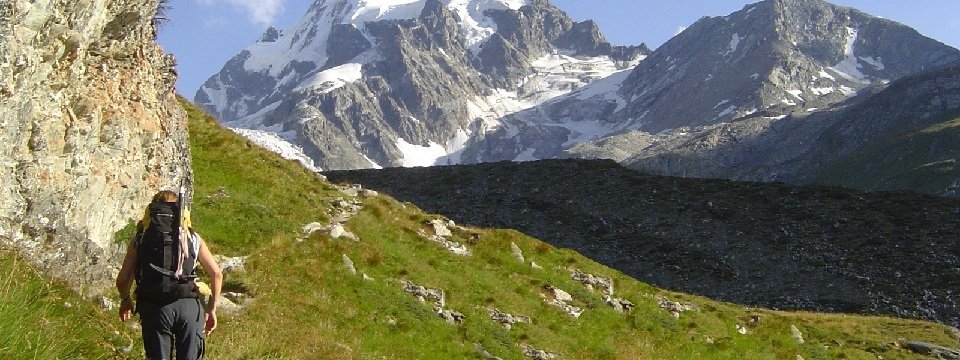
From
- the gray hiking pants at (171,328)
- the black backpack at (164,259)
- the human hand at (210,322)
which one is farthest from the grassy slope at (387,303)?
the human hand at (210,322)

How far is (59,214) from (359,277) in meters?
9.09

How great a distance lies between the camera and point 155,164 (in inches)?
698

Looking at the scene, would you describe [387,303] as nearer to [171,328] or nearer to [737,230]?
[171,328]

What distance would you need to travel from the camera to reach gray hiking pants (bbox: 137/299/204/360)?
937cm

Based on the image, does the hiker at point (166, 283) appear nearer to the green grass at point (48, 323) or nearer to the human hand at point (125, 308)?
the human hand at point (125, 308)

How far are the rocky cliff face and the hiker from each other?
12.4 feet

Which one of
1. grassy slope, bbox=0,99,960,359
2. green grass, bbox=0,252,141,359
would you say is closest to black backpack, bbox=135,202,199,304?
green grass, bbox=0,252,141,359

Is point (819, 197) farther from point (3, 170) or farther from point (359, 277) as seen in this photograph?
point (3, 170)

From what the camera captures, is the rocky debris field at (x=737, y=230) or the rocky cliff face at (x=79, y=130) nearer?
the rocky cliff face at (x=79, y=130)

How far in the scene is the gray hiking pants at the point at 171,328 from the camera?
937 centimetres

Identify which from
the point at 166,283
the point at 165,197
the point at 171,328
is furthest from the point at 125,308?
the point at 165,197

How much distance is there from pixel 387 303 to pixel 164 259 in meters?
11.3

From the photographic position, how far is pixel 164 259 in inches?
370

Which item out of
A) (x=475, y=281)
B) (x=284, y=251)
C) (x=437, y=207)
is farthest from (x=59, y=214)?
(x=437, y=207)
